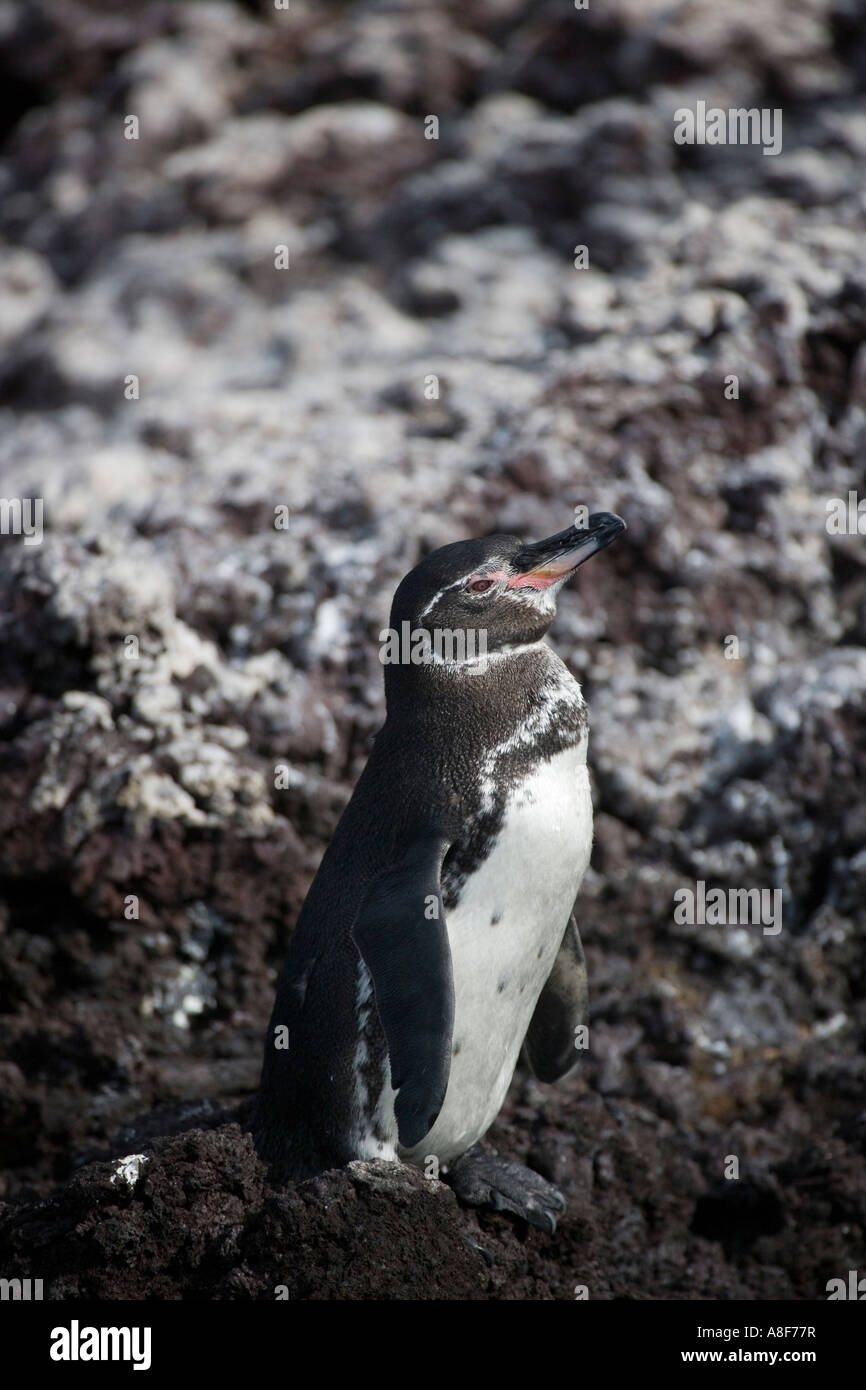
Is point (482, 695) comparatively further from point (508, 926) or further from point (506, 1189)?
point (506, 1189)

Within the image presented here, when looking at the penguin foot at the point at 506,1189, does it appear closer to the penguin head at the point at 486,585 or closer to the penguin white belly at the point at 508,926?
the penguin white belly at the point at 508,926

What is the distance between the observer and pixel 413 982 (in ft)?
9.92

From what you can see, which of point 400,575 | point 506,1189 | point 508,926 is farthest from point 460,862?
point 400,575

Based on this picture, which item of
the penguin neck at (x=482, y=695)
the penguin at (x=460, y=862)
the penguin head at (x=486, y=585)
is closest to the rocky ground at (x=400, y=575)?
the penguin at (x=460, y=862)

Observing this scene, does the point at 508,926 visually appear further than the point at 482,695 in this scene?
No

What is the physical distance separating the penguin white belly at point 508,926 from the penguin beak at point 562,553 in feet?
1.50

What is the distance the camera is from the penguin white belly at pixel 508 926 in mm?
3252

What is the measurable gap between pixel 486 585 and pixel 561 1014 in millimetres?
1371

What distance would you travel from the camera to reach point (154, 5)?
961 centimetres

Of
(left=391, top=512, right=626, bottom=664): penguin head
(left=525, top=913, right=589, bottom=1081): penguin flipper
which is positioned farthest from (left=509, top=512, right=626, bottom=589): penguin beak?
(left=525, top=913, right=589, bottom=1081): penguin flipper

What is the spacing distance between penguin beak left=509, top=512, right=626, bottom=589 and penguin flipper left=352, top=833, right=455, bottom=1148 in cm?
79

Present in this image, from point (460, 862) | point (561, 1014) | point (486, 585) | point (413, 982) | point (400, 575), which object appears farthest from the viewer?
point (400, 575)
